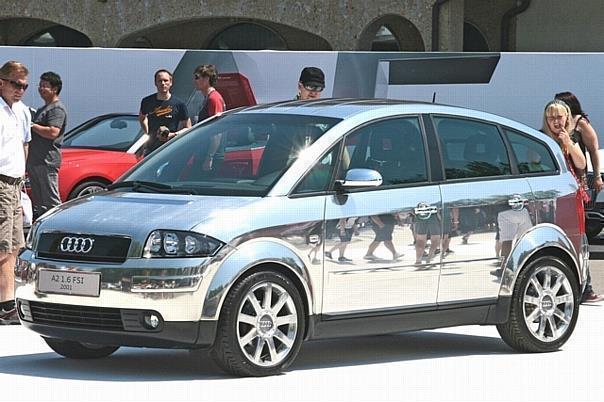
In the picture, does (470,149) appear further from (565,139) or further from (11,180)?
(11,180)

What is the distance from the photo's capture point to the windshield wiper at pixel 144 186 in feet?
28.8

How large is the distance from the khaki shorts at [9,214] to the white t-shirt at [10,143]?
0.11m

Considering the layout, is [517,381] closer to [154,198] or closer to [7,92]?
[154,198]

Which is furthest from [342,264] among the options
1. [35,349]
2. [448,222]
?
[35,349]

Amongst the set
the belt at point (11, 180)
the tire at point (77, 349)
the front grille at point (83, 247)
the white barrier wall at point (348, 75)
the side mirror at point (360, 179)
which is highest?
the white barrier wall at point (348, 75)

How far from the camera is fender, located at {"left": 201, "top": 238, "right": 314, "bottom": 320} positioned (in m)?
8.08

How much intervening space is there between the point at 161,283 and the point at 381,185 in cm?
155

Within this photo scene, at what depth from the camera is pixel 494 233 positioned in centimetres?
930

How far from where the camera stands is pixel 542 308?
9555 millimetres

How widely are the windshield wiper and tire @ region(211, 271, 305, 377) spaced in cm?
89

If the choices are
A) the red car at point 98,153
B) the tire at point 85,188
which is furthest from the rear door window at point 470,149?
the tire at point 85,188

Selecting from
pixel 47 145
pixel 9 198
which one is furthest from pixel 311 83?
pixel 9 198

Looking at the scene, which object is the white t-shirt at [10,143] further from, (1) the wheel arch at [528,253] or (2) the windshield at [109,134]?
(2) the windshield at [109,134]

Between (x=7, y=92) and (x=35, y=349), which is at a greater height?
(x=7, y=92)
